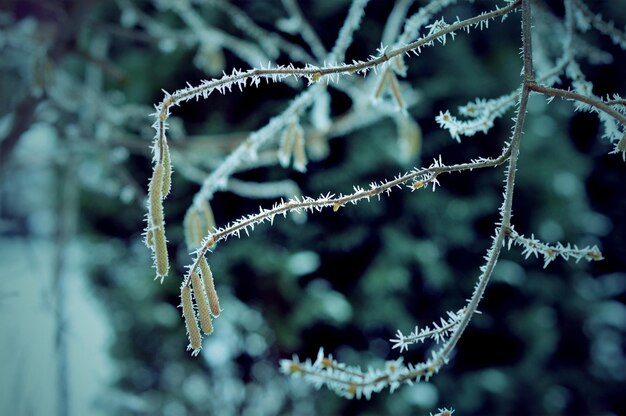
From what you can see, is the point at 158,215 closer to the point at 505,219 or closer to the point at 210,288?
the point at 210,288

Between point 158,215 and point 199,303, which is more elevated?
point 158,215

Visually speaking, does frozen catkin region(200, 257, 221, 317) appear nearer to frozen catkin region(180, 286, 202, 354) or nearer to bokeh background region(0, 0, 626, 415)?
frozen catkin region(180, 286, 202, 354)

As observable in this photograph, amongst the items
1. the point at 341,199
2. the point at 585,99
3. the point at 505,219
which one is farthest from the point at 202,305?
the point at 585,99

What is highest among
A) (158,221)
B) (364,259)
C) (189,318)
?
(364,259)

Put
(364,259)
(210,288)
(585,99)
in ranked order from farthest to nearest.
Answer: (364,259) < (210,288) < (585,99)

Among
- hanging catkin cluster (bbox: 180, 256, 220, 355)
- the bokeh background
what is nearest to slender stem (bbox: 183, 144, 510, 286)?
hanging catkin cluster (bbox: 180, 256, 220, 355)

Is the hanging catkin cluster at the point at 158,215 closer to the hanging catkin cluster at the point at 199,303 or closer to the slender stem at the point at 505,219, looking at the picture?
the hanging catkin cluster at the point at 199,303

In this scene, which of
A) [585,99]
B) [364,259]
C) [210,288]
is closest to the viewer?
[585,99]

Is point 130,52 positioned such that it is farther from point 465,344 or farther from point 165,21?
point 465,344

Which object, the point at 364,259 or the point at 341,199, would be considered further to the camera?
the point at 364,259
